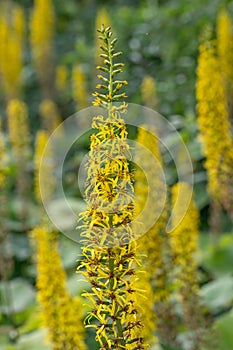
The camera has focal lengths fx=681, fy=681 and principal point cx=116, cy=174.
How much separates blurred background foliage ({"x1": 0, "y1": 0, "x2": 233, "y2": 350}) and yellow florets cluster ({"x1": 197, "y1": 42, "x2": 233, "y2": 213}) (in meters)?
1.25

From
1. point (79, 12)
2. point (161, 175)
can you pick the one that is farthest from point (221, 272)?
point (79, 12)

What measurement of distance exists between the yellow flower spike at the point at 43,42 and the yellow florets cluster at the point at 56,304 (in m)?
8.46

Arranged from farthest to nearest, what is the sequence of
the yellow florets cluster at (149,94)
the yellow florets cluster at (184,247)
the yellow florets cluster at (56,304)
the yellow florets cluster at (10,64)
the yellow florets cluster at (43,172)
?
the yellow florets cluster at (10,64) < the yellow florets cluster at (149,94) < the yellow florets cluster at (43,172) < the yellow florets cluster at (184,247) < the yellow florets cluster at (56,304)

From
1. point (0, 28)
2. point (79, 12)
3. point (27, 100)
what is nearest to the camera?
point (0, 28)

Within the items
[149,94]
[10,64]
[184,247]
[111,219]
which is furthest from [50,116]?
[111,219]

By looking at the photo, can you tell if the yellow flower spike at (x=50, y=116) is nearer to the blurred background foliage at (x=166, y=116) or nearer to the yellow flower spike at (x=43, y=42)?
the blurred background foliage at (x=166, y=116)

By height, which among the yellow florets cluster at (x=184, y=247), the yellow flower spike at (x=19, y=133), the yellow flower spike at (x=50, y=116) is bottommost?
the yellow florets cluster at (x=184, y=247)

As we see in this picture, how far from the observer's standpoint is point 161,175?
484 centimetres

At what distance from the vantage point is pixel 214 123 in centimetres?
545

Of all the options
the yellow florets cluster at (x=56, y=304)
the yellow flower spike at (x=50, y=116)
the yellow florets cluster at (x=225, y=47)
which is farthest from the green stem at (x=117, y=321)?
the yellow flower spike at (x=50, y=116)

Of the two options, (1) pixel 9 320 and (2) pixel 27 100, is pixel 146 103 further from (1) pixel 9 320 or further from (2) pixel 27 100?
(2) pixel 27 100

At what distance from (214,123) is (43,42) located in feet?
26.4

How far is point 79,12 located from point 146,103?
7923 millimetres

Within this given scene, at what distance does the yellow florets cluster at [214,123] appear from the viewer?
5.44m
